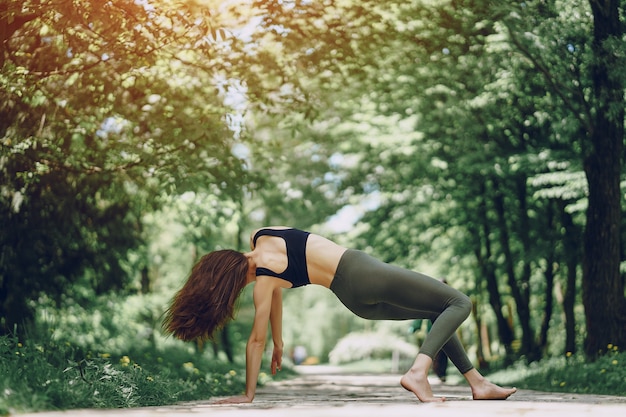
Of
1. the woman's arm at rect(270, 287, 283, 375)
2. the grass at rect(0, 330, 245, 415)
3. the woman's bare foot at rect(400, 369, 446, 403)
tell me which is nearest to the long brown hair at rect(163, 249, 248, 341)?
the woman's arm at rect(270, 287, 283, 375)

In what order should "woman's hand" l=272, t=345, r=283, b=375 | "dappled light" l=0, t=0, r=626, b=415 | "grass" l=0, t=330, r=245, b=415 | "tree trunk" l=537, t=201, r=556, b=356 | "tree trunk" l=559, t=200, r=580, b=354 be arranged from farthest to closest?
"tree trunk" l=537, t=201, r=556, b=356, "tree trunk" l=559, t=200, r=580, b=354, "dappled light" l=0, t=0, r=626, b=415, "woman's hand" l=272, t=345, r=283, b=375, "grass" l=0, t=330, r=245, b=415

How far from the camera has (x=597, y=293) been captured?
1167 cm

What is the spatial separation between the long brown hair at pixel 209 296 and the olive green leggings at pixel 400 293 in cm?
74

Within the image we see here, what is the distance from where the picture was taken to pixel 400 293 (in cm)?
619

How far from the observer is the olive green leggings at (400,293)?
20.2 ft

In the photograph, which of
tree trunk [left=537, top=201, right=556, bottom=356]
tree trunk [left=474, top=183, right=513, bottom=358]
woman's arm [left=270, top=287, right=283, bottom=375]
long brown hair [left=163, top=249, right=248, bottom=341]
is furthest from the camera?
tree trunk [left=474, top=183, right=513, bottom=358]

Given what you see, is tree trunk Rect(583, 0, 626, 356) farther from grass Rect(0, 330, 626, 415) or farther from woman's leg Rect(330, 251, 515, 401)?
woman's leg Rect(330, 251, 515, 401)

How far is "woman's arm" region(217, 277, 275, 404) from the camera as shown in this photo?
6.19 meters

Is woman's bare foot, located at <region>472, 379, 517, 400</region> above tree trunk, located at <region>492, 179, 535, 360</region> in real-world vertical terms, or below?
above

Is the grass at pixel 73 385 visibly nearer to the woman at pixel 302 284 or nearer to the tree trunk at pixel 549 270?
the woman at pixel 302 284

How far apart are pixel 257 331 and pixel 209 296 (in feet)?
1.48

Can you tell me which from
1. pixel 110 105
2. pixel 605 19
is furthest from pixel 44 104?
pixel 605 19

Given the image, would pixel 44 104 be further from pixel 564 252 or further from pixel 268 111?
pixel 564 252

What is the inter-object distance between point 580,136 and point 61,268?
325 inches
